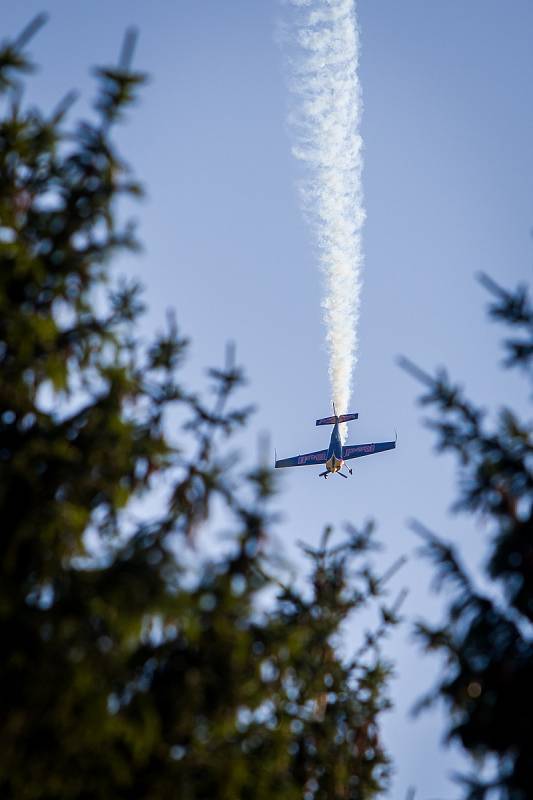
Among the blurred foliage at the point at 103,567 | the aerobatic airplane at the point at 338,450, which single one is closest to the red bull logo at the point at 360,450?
the aerobatic airplane at the point at 338,450

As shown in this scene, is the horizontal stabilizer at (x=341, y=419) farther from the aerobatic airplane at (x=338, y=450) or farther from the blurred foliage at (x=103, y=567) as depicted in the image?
the blurred foliage at (x=103, y=567)

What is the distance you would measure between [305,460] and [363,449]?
→ 6259 millimetres

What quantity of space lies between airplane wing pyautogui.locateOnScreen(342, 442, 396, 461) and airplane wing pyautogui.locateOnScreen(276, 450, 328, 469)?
2121mm

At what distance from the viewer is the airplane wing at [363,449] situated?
196ft

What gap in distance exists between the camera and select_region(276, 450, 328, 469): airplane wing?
63556 millimetres

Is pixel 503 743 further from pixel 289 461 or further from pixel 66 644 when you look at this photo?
pixel 289 461

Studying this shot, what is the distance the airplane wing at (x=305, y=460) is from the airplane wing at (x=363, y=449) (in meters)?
2.12

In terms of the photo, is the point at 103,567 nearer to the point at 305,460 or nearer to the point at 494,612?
the point at 494,612

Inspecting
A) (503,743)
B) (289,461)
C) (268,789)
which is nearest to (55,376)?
(268,789)

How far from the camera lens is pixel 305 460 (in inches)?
2559

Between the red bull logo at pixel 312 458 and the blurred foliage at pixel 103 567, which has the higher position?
the red bull logo at pixel 312 458

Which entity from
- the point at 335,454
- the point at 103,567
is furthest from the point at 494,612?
the point at 335,454

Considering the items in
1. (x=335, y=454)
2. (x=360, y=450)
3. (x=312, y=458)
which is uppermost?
(x=312, y=458)

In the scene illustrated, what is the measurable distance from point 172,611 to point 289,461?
59.4 m
